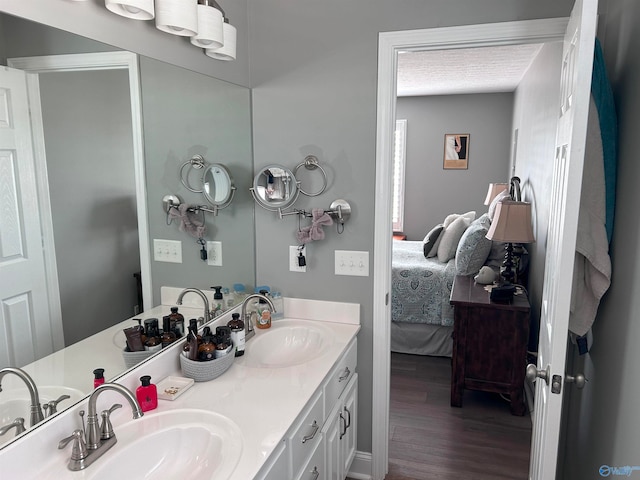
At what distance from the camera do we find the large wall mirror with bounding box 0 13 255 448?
1.33 m

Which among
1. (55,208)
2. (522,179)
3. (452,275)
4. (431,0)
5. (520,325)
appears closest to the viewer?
(55,208)

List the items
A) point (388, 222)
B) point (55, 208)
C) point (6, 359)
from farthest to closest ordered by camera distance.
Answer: point (388, 222) < point (55, 208) < point (6, 359)

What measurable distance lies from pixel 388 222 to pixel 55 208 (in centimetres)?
142

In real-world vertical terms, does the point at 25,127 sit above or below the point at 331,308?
above

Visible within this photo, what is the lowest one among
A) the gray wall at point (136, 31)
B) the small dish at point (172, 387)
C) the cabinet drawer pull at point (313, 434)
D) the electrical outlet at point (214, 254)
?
the cabinet drawer pull at point (313, 434)

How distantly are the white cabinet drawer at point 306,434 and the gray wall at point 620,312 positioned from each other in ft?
3.10

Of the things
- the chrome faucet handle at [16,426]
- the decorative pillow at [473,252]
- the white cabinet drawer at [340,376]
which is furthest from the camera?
the decorative pillow at [473,252]

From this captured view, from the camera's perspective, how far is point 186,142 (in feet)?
6.51

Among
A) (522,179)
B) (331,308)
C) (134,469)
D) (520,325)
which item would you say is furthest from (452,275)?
(134,469)

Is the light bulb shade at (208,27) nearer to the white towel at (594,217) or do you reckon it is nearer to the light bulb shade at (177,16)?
the light bulb shade at (177,16)

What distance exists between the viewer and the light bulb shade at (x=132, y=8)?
53.9 inches

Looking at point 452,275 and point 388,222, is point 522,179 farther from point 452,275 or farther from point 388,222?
point 388,222

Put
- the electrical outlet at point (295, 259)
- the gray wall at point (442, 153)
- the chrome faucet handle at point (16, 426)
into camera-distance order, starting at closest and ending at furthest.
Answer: the chrome faucet handle at point (16, 426)
the electrical outlet at point (295, 259)
the gray wall at point (442, 153)

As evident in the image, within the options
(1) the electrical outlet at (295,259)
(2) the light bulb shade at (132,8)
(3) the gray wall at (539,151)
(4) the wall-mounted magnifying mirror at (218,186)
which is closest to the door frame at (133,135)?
(2) the light bulb shade at (132,8)
